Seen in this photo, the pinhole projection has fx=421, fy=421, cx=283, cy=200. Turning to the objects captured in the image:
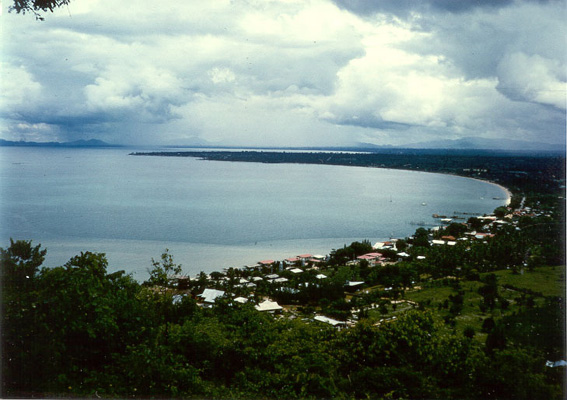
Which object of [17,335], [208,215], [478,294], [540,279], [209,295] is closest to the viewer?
[17,335]

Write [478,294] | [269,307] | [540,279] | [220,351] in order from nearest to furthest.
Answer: [220,351] → [269,307] → [478,294] → [540,279]

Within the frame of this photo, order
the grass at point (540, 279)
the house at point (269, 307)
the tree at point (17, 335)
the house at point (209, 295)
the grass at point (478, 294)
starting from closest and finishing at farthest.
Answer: the tree at point (17, 335)
the grass at point (478, 294)
the house at point (269, 307)
the house at point (209, 295)
the grass at point (540, 279)

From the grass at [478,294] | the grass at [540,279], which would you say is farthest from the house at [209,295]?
the grass at [540,279]

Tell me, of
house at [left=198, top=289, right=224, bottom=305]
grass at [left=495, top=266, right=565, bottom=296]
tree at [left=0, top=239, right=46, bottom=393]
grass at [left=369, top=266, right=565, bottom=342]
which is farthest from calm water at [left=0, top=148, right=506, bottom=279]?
tree at [left=0, top=239, right=46, bottom=393]

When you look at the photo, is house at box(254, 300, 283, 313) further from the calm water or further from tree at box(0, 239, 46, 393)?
tree at box(0, 239, 46, 393)

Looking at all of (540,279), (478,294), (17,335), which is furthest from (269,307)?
(540,279)

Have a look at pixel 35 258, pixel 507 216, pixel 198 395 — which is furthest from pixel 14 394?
pixel 507 216

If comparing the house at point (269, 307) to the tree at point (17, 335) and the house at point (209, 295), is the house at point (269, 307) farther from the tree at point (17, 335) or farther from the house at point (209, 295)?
the tree at point (17, 335)

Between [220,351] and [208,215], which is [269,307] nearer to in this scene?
[220,351]

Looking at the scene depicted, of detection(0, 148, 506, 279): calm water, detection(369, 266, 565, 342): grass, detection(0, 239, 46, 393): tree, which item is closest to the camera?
detection(0, 239, 46, 393): tree
